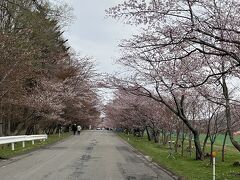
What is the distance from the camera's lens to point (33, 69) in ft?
94.5

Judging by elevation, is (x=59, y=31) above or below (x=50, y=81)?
above

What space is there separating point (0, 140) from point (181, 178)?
12584 millimetres

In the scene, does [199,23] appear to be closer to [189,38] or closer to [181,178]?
[189,38]

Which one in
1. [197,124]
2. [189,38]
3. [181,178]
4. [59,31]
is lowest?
[181,178]

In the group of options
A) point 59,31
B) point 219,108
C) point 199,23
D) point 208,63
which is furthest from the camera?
point 59,31

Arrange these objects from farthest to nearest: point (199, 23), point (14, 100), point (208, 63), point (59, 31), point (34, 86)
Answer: point (59, 31)
point (34, 86)
point (14, 100)
point (208, 63)
point (199, 23)

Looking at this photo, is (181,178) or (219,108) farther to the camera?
(219,108)

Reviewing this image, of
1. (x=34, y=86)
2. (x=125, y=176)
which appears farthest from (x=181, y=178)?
(x=34, y=86)

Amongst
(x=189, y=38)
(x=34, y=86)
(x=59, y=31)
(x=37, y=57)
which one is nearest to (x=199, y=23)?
(x=189, y=38)

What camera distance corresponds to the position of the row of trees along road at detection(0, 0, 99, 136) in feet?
79.1

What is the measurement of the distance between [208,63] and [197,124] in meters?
8.94

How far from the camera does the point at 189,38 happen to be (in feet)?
32.8

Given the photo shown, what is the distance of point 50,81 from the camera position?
132 ft

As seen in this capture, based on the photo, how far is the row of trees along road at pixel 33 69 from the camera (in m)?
24.1
